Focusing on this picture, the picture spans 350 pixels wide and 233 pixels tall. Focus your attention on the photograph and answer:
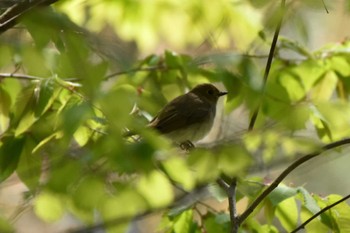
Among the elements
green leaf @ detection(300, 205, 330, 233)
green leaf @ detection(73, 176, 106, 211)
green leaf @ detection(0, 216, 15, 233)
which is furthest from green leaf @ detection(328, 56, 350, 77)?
green leaf @ detection(0, 216, 15, 233)

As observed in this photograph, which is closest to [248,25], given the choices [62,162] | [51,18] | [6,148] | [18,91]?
[18,91]

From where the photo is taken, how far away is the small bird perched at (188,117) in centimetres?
366

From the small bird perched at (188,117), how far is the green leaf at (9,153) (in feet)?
4.09

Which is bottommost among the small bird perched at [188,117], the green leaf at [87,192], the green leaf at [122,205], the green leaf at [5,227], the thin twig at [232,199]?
the small bird perched at [188,117]

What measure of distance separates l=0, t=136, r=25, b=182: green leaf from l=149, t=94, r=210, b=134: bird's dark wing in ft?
3.93

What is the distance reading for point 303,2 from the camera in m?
1.40

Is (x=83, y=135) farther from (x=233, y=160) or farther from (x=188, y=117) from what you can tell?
(x=188, y=117)

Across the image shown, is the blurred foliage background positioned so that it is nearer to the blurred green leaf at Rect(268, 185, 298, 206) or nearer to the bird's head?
the blurred green leaf at Rect(268, 185, 298, 206)

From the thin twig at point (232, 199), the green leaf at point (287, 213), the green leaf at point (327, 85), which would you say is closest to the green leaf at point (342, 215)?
the green leaf at point (287, 213)

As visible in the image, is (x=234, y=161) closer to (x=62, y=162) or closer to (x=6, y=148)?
(x=62, y=162)

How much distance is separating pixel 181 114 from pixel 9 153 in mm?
1735

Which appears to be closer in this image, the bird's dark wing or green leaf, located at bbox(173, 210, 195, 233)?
green leaf, located at bbox(173, 210, 195, 233)

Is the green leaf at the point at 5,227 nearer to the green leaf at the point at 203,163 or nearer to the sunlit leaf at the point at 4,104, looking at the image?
the green leaf at the point at 203,163

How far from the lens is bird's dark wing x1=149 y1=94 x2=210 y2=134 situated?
11.9 ft
